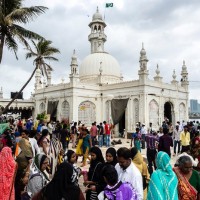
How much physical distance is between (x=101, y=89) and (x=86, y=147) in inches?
708

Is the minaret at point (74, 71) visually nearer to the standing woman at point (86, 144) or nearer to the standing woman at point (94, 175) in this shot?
the standing woman at point (86, 144)

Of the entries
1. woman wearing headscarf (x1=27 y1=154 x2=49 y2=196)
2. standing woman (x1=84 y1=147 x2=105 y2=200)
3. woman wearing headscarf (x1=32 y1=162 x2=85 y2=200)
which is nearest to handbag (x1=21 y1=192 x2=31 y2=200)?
woman wearing headscarf (x1=27 y1=154 x2=49 y2=196)

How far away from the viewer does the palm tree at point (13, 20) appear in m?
12.0

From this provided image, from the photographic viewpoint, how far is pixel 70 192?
2.91 metres

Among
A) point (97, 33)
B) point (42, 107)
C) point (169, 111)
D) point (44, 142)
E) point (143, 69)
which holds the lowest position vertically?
point (44, 142)

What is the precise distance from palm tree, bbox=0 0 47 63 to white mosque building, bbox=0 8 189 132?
1133 centimetres

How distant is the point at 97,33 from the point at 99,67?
853 centimetres

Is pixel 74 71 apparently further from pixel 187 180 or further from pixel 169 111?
pixel 187 180

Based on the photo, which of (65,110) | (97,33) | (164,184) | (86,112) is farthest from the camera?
(97,33)

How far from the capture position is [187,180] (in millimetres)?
3615

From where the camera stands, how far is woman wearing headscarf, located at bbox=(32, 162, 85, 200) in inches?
113

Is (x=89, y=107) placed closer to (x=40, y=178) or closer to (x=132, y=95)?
(x=132, y=95)

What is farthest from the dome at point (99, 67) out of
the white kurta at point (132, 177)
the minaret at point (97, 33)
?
the white kurta at point (132, 177)

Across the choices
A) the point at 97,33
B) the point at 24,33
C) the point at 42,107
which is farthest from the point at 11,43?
the point at 97,33
